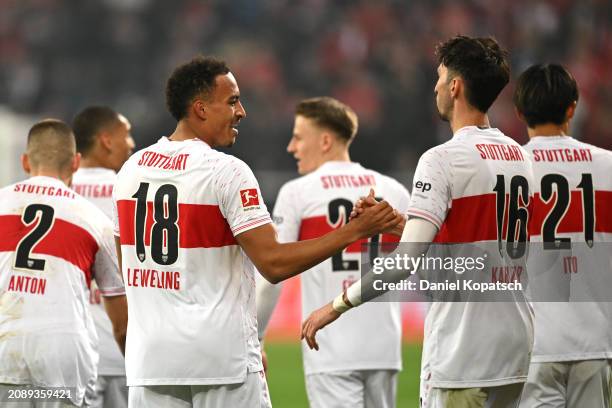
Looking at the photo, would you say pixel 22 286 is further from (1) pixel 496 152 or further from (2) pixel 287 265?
(1) pixel 496 152

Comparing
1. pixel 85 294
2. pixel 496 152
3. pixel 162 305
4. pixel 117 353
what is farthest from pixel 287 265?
pixel 117 353

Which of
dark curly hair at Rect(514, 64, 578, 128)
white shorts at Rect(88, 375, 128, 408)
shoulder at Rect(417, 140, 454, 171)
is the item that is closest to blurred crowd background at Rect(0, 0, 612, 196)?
white shorts at Rect(88, 375, 128, 408)

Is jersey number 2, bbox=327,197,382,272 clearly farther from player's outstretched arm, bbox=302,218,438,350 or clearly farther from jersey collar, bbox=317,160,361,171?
player's outstretched arm, bbox=302,218,438,350

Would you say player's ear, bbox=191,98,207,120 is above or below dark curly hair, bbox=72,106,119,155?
below

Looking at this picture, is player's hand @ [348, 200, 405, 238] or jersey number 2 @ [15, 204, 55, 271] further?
jersey number 2 @ [15, 204, 55, 271]

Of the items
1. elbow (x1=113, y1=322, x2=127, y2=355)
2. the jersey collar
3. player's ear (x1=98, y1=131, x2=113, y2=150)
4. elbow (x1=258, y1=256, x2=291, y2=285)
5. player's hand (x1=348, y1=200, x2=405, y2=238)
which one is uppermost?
player's ear (x1=98, y1=131, x2=113, y2=150)

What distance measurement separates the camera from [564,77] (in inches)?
234

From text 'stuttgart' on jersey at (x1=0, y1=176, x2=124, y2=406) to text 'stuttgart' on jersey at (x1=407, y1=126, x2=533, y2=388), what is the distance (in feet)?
6.65

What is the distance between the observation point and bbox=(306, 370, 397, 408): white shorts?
22.8 ft

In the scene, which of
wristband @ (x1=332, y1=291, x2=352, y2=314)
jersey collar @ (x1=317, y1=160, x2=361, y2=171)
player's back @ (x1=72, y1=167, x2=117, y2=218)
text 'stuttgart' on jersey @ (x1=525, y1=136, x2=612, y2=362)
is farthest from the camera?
jersey collar @ (x1=317, y1=160, x2=361, y2=171)

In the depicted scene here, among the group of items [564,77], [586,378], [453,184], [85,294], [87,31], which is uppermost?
[87,31]

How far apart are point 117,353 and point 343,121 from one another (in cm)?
233

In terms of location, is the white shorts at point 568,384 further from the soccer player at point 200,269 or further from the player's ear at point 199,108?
the player's ear at point 199,108

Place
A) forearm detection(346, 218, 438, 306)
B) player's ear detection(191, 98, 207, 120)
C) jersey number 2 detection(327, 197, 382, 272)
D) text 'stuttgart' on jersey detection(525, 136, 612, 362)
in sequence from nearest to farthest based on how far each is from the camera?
forearm detection(346, 218, 438, 306) < player's ear detection(191, 98, 207, 120) < text 'stuttgart' on jersey detection(525, 136, 612, 362) < jersey number 2 detection(327, 197, 382, 272)
